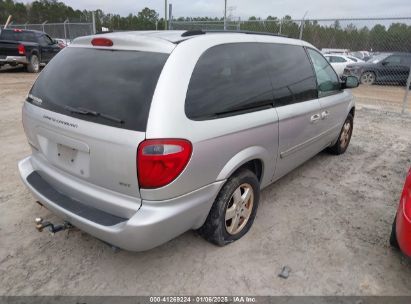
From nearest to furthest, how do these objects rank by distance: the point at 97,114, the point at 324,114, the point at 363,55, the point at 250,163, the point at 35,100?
the point at 97,114, the point at 35,100, the point at 250,163, the point at 324,114, the point at 363,55

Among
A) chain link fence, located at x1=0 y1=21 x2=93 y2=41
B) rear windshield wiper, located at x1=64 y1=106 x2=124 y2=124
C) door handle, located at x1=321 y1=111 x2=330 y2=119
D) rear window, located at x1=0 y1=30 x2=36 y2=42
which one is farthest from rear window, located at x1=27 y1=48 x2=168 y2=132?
chain link fence, located at x1=0 y1=21 x2=93 y2=41

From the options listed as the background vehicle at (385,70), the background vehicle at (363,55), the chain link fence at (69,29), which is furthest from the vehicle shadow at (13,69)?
the background vehicle at (363,55)

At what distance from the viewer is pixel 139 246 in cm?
226

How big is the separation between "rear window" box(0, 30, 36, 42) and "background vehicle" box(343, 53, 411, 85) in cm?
1395

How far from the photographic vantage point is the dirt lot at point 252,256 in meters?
2.53

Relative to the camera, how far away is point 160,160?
2.14 metres

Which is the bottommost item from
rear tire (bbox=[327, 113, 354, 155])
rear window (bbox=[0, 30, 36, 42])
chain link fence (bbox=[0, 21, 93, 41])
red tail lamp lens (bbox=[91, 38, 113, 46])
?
rear tire (bbox=[327, 113, 354, 155])

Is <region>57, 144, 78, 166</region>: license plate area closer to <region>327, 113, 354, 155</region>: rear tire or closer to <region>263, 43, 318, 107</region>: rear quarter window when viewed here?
<region>263, 43, 318, 107</region>: rear quarter window

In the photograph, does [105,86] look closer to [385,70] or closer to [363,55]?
[385,70]

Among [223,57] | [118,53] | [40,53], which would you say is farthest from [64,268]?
[40,53]

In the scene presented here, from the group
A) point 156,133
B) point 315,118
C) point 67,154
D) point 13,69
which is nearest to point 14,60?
point 13,69

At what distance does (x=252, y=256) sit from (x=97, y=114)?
1.68 metres

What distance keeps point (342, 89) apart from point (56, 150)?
3928mm

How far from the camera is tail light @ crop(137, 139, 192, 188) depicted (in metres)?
2.12
